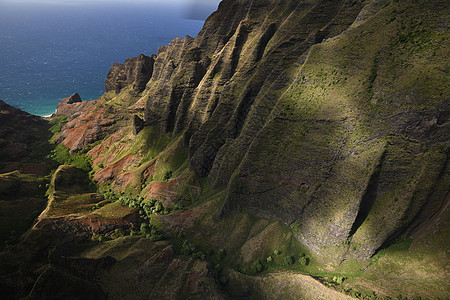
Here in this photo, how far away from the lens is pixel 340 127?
34.7 m

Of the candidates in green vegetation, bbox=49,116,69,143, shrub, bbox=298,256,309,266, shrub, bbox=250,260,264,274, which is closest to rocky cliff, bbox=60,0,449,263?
shrub, bbox=298,256,309,266

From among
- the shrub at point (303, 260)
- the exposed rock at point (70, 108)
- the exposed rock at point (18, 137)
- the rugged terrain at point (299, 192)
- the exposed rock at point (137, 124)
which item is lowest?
the shrub at point (303, 260)

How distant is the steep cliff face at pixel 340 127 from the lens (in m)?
29.9

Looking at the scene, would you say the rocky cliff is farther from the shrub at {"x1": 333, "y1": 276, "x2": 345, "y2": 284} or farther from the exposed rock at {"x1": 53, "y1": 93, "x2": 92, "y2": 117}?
the exposed rock at {"x1": 53, "y1": 93, "x2": 92, "y2": 117}

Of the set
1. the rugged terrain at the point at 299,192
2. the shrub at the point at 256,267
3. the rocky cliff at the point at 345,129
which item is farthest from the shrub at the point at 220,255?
the rocky cliff at the point at 345,129

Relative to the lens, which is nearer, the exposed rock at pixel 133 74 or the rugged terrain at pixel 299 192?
the rugged terrain at pixel 299 192

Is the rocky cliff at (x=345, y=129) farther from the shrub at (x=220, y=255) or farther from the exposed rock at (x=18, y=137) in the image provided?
the exposed rock at (x=18, y=137)

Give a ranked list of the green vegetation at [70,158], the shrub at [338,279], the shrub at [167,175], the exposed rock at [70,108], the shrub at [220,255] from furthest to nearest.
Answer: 1. the exposed rock at [70,108]
2. the green vegetation at [70,158]
3. the shrub at [167,175]
4. the shrub at [220,255]
5. the shrub at [338,279]

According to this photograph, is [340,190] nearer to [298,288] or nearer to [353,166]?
[353,166]

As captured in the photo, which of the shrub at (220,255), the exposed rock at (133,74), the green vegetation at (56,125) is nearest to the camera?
the shrub at (220,255)

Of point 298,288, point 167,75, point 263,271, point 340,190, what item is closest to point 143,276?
point 263,271

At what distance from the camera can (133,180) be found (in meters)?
69.6

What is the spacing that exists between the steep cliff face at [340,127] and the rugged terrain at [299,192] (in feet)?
0.66

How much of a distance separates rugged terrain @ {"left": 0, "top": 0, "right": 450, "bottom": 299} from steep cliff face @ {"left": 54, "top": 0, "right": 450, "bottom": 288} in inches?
7.9
